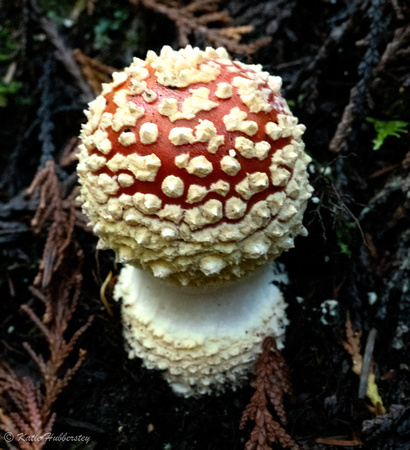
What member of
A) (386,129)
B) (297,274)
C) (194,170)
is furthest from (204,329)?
(386,129)

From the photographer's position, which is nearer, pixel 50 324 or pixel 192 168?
pixel 192 168

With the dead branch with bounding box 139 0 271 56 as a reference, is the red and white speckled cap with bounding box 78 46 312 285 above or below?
below

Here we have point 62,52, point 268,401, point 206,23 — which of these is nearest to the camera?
point 268,401

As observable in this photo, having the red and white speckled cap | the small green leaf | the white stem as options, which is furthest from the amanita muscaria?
the small green leaf

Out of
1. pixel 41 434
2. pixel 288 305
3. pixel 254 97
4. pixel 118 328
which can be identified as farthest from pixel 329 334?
pixel 41 434

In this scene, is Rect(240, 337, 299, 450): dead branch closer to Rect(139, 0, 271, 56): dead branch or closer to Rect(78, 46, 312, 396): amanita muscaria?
Rect(78, 46, 312, 396): amanita muscaria

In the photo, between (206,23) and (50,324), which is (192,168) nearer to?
(50,324)

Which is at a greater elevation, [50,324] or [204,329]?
[204,329]
